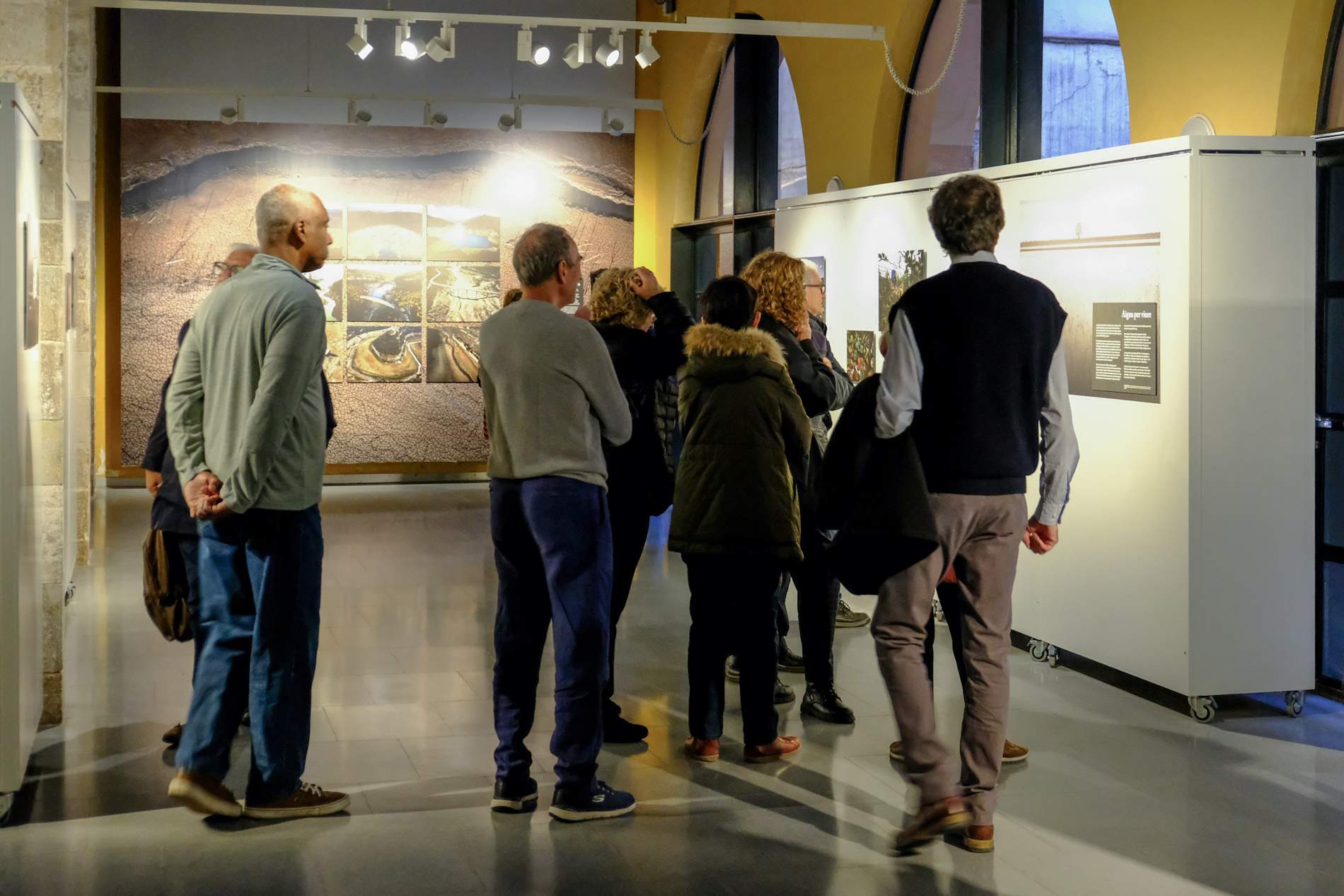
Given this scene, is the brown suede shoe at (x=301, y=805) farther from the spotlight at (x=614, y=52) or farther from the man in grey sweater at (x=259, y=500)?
the spotlight at (x=614, y=52)

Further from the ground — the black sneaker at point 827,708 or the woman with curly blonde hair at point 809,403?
the woman with curly blonde hair at point 809,403

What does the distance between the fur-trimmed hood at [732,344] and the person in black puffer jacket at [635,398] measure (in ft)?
0.64

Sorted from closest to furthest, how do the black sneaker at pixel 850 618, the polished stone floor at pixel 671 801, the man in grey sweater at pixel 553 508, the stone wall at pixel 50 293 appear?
the polished stone floor at pixel 671 801 → the man in grey sweater at pixel 553 508 → the stone wall at pixel 50 293 → the black sneaker at pixel 850 618

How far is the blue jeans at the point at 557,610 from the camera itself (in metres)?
4.34

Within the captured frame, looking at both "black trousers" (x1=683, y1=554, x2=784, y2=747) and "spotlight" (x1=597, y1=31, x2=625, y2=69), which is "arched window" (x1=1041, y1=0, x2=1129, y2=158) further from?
"black trousers" (x1=683, y1=554, x2=784, y2=747)

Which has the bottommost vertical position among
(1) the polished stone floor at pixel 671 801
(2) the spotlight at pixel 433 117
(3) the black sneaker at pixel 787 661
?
(1) the polished stone floor at pixel 671 801

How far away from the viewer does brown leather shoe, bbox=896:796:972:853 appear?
4.16 m

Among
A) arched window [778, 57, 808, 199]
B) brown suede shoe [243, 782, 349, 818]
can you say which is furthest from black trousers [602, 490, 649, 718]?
arched window [778, 57, 808, 199]

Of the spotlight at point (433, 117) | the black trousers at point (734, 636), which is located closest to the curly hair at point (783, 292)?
the black trousers at point (734, 636)

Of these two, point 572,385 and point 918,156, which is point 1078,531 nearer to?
point 572,385

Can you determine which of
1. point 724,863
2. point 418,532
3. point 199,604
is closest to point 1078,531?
point 724,863

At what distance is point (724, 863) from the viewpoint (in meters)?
4.18

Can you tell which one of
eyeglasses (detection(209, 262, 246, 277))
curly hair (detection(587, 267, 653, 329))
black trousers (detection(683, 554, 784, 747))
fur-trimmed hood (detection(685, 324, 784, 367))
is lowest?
black trousers (detection(683, 554, 784, 747))

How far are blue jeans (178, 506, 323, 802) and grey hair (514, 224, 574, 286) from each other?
0.96 m
